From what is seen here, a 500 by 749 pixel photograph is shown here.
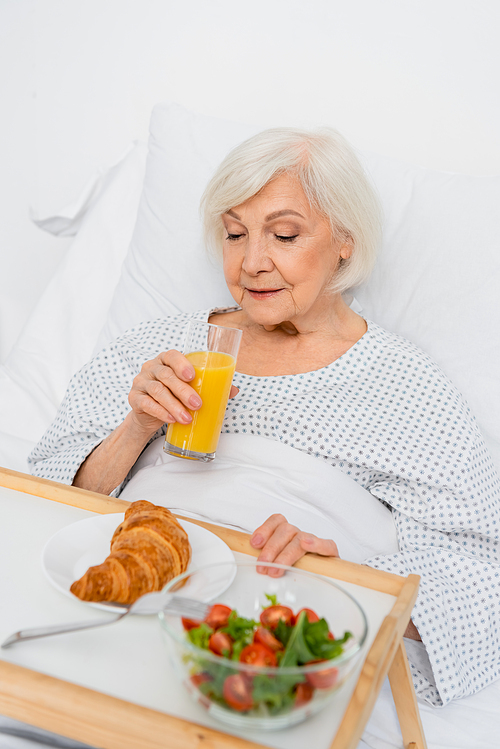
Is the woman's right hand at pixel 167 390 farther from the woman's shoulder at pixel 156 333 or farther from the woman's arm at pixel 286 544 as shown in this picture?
the woman's shoulder at pixel 156 333

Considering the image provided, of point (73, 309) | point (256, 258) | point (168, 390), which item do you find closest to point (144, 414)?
point (168, 390)

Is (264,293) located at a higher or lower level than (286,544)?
higher

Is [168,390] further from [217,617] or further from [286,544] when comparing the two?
[217,617]

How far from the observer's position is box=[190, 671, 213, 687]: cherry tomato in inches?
20.9

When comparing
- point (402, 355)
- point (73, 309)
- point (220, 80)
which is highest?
point (220, 80)

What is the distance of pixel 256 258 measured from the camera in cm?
129

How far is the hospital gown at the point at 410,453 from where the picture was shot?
112 centimetres

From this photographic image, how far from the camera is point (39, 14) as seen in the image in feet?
7.12

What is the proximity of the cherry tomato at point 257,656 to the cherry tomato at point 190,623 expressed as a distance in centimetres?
6

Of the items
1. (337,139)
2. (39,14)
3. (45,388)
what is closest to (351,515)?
(337,139)

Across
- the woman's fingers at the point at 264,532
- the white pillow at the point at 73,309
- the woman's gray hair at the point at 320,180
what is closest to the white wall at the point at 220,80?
the white pillow at the point at 73,309

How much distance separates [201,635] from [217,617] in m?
0.04

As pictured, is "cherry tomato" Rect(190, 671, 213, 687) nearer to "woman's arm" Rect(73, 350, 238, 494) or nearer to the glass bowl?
the glass bowl

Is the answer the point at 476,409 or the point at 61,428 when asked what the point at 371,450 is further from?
the point at 61,428
